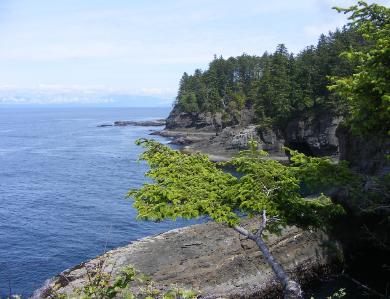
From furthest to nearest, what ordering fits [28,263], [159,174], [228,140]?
[228,140], [28,263], [159,174]

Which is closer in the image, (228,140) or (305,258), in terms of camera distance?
(305,258)

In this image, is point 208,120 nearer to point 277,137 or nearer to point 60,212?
point 277,137

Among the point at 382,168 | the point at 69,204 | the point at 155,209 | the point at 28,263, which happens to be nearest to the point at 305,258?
the point at 382,168

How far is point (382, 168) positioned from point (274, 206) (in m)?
17.9

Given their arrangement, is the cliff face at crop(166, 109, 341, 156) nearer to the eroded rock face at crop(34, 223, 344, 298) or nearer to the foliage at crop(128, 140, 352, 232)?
the eroded rock face at crop(34, 223, 344, 298)

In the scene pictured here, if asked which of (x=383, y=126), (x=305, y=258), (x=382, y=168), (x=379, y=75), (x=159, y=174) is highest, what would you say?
(x=379, y=75)

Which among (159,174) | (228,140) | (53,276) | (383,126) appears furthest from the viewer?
(228,140)

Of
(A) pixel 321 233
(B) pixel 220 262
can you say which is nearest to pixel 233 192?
(B) pixel 220 262

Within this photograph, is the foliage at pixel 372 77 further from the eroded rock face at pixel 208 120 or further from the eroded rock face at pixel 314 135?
the eroded rock face at pixel 208 120

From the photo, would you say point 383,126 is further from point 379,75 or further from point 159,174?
point 159,174

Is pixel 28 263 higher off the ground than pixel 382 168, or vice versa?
pixel 382 168

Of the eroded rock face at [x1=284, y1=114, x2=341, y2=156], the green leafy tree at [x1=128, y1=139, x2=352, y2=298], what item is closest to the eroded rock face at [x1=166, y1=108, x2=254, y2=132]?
the eroded rock face at [x1=284, y1=114, x2=341, y2=156]

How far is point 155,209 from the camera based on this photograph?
14602 millimetres

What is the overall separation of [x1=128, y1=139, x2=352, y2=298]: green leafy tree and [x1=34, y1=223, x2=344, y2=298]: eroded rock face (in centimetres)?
1084
